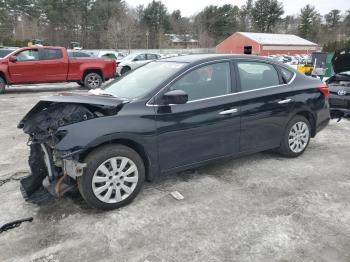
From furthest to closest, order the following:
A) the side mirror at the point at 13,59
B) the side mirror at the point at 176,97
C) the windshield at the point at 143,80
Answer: the side mirror at the point at 13,59 < the windshield at the point at 143,80 < the side mirror at the point at 176,97

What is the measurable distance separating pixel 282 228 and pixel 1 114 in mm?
8092

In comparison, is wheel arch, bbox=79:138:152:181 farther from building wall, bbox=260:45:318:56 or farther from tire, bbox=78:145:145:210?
building wall, bbox=260:45:318:56

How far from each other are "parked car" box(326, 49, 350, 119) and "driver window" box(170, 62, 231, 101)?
4.25 meters

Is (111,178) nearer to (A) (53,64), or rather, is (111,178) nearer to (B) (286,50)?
(A) (53,64)

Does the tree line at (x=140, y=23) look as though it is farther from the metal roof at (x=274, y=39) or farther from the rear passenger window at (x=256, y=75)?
the rear passenger window at (x=256, y=75)

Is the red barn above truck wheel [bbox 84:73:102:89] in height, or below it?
above

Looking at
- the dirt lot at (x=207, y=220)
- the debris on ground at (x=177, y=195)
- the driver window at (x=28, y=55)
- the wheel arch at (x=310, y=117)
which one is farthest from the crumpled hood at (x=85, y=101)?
the driver window at (x=28, y=55)

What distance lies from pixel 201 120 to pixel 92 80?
36.5 feet

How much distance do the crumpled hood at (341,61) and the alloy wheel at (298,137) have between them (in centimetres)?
348

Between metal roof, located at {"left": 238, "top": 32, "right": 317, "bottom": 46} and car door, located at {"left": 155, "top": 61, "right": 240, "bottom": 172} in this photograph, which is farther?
metal roof, located at {"left": 238, "top": 32, "right": 317, "bottom": 46}

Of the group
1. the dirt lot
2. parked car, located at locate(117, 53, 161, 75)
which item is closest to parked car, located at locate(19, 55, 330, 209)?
the dirt lot

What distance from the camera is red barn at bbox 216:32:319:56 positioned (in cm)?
6500

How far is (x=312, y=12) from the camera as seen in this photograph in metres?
82.8

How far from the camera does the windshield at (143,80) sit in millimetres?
4129
